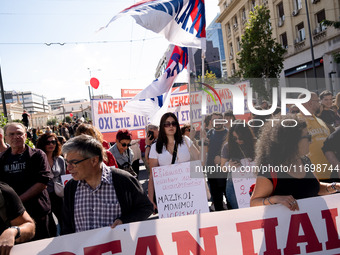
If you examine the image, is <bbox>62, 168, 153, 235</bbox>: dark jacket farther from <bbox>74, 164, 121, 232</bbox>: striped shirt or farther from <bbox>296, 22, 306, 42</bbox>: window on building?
<bbox>296, 22, 306, 42</bbox>: window on building

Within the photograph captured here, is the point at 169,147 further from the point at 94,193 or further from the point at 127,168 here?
the point at 94,193

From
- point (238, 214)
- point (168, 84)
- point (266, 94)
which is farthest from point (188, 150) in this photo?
point (266, 94)

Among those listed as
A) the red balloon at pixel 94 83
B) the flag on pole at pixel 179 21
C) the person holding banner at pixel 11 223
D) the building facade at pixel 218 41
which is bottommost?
the person holding banner at pixel 11 223

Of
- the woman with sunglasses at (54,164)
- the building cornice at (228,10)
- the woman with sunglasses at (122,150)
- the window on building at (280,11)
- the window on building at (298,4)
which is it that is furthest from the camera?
the building cornice at (228,10)

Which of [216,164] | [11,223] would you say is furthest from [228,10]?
[11,223]

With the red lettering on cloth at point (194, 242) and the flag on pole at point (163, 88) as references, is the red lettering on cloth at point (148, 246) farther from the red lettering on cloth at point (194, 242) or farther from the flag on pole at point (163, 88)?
the flag on pole at point (163, 88)

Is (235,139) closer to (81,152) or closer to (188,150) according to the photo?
(188,150)

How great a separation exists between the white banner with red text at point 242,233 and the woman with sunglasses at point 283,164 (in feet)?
0.50

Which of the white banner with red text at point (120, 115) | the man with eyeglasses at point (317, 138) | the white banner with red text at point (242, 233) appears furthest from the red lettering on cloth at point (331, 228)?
the white banner with red text at point (120, 115)

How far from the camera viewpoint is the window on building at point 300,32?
89.6 feet

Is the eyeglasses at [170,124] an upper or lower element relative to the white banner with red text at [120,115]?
lower

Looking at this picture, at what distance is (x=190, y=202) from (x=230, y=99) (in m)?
2.56

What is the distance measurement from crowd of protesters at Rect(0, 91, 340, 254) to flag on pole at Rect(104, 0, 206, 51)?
3.57 feet

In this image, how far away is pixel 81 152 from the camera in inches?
97.3
